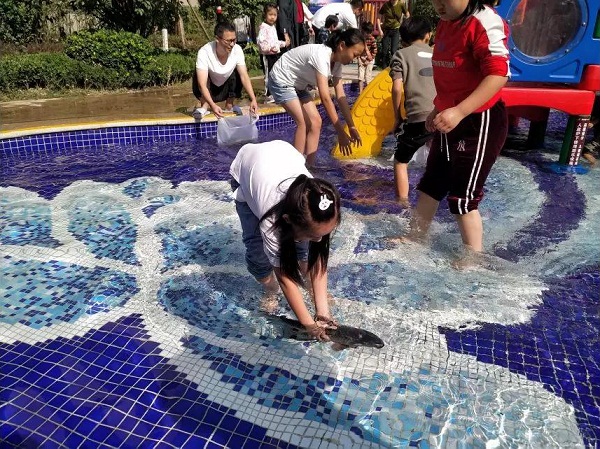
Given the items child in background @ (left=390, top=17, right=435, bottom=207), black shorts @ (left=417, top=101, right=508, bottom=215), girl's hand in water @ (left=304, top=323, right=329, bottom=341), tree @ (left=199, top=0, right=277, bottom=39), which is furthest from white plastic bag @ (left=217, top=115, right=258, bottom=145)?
tree @ (left=199, top=0, right=277, bottom=39)

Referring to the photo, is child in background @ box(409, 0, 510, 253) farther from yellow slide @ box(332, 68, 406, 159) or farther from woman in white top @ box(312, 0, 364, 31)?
woman in white top @ box(312, 0, 364, 31)

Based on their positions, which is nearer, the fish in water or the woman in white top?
the fish in water

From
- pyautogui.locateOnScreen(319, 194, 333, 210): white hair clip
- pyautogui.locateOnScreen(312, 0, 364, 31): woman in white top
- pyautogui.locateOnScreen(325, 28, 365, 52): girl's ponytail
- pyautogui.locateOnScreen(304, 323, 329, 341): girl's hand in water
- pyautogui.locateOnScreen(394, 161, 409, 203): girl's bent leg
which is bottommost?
pyautogui.locateOnScreen(304, 323, 329, 341): girl's hand in water

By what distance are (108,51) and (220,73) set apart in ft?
13.3

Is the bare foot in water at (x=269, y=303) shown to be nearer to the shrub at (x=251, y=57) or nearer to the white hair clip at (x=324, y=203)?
the white hair clip at (x=324, y=203)

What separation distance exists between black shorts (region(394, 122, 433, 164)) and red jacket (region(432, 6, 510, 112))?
1.08 meters

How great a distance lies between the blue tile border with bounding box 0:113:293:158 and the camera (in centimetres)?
564

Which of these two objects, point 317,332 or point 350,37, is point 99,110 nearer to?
point 350,37

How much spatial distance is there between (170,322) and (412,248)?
5.30 ft

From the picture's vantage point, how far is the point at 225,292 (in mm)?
2957

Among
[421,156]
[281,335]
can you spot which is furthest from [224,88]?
[281,335]

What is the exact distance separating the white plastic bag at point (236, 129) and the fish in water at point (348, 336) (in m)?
3.95

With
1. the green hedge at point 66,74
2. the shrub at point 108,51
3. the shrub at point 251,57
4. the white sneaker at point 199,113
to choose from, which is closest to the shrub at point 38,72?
the green hedge at point 66,74

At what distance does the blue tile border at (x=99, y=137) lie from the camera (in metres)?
5.64
